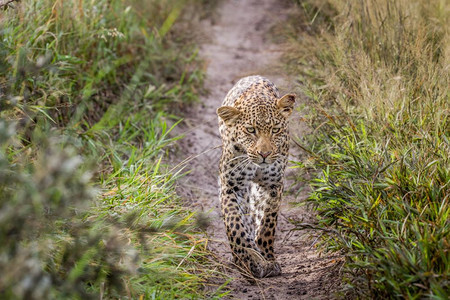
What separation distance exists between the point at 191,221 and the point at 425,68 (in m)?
2.62

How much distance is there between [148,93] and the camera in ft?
26.5

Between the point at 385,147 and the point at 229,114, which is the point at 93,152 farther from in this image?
A: the point at 385,147

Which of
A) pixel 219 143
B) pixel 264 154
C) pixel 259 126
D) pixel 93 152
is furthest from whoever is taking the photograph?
pixel 219 143

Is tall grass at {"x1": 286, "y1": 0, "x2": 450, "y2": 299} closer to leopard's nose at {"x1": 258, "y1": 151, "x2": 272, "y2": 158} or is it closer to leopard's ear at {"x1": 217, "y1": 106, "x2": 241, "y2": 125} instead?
leopard's nose at {"x1": 258, "y1": 151, "x2": 272, "y2": 158}

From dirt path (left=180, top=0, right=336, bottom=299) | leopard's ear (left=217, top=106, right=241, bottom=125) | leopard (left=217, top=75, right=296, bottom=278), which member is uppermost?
leopard's ear (left=217, top=106, right=241, bottom=125)

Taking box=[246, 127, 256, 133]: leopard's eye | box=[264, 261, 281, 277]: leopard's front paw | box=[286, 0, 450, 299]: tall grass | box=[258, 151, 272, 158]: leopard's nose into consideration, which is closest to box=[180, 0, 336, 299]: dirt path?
box=[264, 261, 281, 277]: leopard's front paw

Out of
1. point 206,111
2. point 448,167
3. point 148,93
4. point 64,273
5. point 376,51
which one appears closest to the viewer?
point 64,273

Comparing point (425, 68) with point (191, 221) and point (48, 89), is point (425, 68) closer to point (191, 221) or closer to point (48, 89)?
point (191, 221)

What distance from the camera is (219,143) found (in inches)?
317

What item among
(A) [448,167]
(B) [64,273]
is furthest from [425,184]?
(B) [64,273]

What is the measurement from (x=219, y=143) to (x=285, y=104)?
2.50 meters

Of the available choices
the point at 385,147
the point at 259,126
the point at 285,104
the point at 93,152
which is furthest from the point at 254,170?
the point at 93,152

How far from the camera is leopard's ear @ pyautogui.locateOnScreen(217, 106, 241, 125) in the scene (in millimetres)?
5562

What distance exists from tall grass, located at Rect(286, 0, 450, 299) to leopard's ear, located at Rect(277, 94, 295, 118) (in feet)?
1.40
